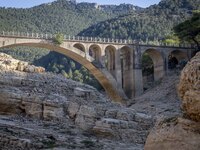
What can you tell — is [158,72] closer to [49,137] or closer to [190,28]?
[190,28]

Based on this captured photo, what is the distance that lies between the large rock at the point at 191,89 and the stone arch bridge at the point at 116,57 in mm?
50680

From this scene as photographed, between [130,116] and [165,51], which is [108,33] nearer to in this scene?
[165,51]

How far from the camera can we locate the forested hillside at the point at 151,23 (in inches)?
5192

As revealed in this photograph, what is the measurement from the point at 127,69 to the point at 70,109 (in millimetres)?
46147

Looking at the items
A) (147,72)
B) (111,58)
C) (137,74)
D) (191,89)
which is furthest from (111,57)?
(191,89)

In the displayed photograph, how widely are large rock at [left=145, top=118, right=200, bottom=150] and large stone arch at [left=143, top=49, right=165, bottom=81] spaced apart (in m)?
63.5

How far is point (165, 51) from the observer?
7081 centimetres

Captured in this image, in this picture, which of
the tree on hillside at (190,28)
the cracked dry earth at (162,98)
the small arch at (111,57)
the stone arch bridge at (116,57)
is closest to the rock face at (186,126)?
the cracked dry earth at (162,98)

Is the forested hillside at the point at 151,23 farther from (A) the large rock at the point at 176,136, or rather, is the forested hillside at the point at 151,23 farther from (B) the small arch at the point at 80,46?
(A) the large rock at the point at 176,136

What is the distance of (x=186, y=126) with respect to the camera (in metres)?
7.36

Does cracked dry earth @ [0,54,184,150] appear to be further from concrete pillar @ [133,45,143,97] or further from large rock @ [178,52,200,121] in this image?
concrete pillar @ [133,45,143,97]

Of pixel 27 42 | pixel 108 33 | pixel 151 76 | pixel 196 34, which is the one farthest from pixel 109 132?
pixel 108 33

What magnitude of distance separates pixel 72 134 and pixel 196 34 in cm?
5142

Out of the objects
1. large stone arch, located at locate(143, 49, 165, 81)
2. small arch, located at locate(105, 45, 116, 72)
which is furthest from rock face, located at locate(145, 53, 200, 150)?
large stone arch, located at locate(143, 49, 165, 81)
